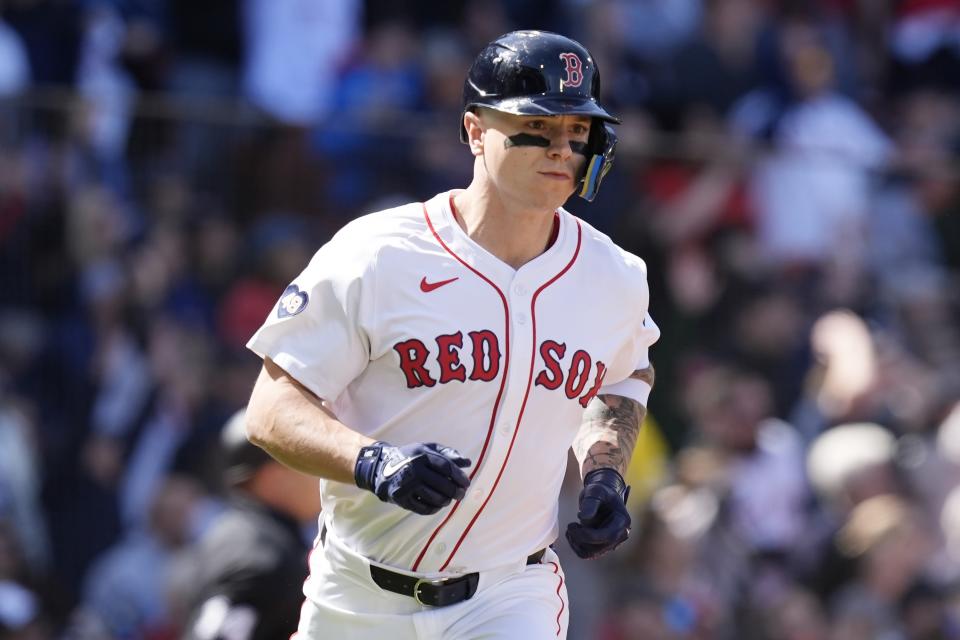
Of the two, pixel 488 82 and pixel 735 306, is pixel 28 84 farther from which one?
pixel 488 82

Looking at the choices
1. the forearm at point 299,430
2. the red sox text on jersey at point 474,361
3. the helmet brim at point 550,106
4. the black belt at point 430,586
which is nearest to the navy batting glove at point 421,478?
the forearm at point 299,430

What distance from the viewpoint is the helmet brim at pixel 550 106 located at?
14.7ft

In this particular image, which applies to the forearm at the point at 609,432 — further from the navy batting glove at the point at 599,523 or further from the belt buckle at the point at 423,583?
the belt buckle at the point at 423,583

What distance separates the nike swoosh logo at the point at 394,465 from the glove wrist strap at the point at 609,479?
2.38 ft

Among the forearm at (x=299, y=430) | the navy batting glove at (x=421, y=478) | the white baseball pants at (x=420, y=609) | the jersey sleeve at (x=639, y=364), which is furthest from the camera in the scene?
the jersey sleeve at (x=639, y=364)

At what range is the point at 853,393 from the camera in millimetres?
9336

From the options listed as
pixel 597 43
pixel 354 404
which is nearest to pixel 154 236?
pixel 597 43

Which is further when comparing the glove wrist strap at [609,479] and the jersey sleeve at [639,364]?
the jersey sleeve at [639,364]

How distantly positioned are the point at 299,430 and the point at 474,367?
0.48 meters

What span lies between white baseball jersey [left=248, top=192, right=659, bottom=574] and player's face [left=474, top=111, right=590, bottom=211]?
0.64ft

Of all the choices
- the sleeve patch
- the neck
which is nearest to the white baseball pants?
the sleeve patch

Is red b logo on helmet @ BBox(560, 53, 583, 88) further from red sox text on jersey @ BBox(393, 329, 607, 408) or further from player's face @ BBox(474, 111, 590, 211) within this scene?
red sox text on jersey @ BBox(393, 329, 607, 408)

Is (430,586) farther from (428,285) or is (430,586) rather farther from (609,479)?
(428,285)

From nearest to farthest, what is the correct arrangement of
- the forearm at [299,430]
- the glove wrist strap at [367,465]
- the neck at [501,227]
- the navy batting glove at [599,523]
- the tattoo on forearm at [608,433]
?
1. the glove wrist strap at [367,465]
2. the forearm at [299,430]
3. the navy batting glove at [599,523]
4. the neck at [501,227]
5. the tattoo on forearm at [608,433]
